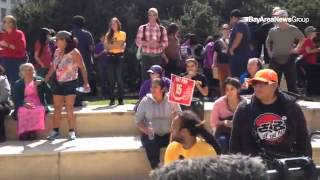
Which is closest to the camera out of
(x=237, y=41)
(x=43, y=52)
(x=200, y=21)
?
(x=237, y=41)

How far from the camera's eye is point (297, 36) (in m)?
8.95

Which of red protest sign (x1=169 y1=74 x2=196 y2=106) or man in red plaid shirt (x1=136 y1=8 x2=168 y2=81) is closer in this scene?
red protest sign (x1=169 y1=74 x2=196 y2=106)

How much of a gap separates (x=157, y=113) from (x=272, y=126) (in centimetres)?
347

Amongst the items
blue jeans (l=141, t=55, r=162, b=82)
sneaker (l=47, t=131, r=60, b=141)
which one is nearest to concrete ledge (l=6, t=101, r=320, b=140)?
sneaker (l=47, t=131, r=60, b=141)

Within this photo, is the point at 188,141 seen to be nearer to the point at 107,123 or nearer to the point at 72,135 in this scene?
the point at 72,135

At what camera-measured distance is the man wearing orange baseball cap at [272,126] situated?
12.9ft

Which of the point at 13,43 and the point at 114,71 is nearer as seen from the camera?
the point at 13,43

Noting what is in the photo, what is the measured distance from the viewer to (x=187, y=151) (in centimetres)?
440

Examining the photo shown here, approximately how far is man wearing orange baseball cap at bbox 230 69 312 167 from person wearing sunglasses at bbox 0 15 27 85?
6038 mm

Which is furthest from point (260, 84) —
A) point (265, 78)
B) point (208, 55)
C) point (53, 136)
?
point (208, 55)

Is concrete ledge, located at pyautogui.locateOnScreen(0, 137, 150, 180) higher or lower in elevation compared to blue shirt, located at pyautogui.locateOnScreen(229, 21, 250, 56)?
lower

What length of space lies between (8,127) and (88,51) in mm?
2213

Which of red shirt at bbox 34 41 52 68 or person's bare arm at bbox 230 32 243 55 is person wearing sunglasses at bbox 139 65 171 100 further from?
red shirt at bbox 34 41 52 68

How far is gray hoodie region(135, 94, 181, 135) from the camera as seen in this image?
23.9 ft
